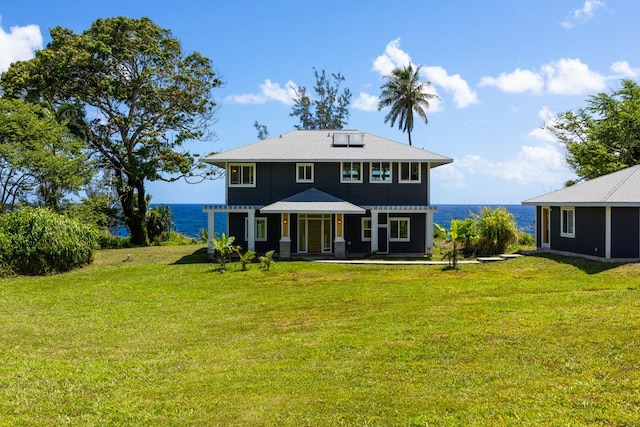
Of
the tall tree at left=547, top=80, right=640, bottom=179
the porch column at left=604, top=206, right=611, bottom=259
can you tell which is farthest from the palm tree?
the porch column at left=604, top=206, right=611, bottom=259

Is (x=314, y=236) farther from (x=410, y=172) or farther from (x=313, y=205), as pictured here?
(x=410, y=172)

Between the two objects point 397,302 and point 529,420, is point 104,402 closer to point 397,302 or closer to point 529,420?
point 529,420

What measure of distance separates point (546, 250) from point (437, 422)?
20952 mm

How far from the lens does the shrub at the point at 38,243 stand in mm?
20750

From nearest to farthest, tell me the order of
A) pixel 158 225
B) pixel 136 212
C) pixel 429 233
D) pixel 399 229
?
pixel 429 233 → pixel 399 229 → pixel 136 212 → pixel 158 225

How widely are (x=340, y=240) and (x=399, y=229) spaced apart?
3.65 meters

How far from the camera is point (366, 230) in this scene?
998 inches

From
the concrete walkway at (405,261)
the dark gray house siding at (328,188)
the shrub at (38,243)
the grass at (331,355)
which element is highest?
the dark gray house siding at (328,188)

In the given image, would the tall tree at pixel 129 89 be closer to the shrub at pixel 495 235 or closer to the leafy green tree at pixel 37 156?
the leafy green tree at pixel 37 156

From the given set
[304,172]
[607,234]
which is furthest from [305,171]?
[607,234]

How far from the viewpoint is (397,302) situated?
42.0 feet

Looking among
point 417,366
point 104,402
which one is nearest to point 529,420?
point 417,366

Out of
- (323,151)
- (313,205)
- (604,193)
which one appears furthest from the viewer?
(323,151)

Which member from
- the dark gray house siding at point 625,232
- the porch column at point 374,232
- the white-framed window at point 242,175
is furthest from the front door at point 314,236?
the dark gray house siding at point 625,232
